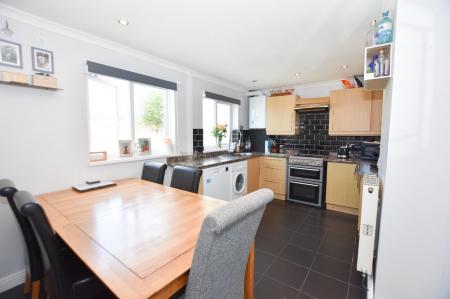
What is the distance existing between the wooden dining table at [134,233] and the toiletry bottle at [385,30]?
Answer: 1625 mm

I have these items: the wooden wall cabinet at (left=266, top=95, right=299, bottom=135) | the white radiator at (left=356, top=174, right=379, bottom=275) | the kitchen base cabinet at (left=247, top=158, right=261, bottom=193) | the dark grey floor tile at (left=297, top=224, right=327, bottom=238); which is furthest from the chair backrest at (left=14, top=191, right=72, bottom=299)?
the wooden wall cabinet at (left=266, top=95, right=299, bottom=135)

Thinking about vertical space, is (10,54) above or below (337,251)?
above

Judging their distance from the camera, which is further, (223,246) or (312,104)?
(312,104)

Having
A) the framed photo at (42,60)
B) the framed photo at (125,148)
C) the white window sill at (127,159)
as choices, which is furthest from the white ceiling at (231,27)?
the white window sill at (127,159)

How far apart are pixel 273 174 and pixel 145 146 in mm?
2343

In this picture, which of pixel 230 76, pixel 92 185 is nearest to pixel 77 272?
pixel 92 185

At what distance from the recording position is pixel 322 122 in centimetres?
387

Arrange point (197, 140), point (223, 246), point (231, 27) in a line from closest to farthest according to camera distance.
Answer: point (223, 246)
point (231, 27)
point (197, 140)

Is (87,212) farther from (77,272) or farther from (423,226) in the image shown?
(423,226)

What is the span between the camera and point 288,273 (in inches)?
72.9

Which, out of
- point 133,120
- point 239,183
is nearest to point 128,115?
point 133,120

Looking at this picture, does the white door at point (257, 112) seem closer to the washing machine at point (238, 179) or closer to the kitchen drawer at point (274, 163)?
the kitchen drawer at point (274, 163)

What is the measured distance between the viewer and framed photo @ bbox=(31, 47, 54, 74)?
175 cm

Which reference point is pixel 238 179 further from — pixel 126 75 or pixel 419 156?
pixel 419 156
